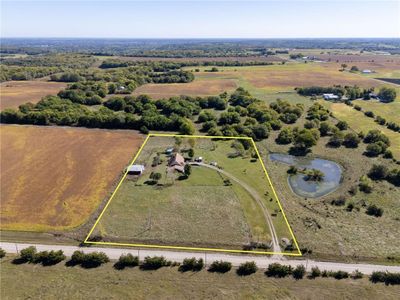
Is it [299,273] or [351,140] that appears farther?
[351,140]

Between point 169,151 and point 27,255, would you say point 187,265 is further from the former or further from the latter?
point 169,151

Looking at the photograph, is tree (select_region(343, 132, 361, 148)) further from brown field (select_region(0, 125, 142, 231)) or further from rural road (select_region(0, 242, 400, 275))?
brown field (select_region(0, 125, 142, 231))

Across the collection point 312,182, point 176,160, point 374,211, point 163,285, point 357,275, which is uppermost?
point 176,160

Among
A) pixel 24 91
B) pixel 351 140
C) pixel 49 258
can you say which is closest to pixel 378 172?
pixel 351 140

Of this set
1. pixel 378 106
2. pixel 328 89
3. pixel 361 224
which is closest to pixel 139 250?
pixel 361 224

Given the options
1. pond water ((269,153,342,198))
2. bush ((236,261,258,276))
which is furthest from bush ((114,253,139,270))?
pond water ((269,153,342,198))

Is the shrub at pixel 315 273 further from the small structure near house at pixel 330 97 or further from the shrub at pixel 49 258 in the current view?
the small structure near house at pixel 330 97
